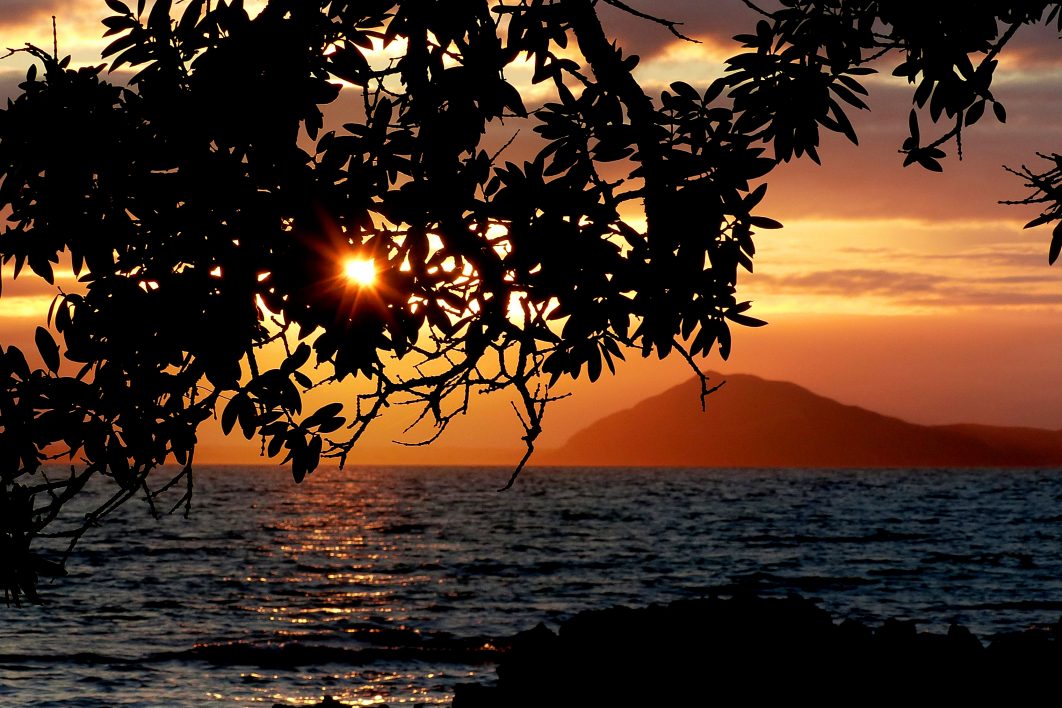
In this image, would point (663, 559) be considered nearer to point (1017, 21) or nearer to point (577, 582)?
point (577, 582)

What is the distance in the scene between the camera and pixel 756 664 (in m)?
10.6

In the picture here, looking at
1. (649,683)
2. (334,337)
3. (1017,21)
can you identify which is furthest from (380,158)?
(649,683)

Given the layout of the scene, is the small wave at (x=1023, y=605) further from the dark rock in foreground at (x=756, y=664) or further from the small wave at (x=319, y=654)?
the dark rock in foreground at (x=756, y=664)

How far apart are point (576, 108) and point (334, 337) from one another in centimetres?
217

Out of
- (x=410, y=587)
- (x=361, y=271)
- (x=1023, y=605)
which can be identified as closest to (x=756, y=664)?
(x=361, y=271)

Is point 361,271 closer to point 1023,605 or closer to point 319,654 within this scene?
point 319,654

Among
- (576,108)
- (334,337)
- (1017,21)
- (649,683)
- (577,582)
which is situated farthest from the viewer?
(577,582)

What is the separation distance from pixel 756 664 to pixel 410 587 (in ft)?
82.0

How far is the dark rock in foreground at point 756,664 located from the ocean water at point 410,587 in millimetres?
7178

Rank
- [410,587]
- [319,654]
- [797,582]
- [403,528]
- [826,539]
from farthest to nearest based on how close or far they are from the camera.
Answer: [403,528] → [826,539] → [797,582] → [410,587] → [319,654]

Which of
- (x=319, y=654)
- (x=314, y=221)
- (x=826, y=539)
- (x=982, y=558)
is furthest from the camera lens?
(x=826, y=539)

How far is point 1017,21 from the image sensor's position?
28.6 ft

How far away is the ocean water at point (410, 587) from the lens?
20.1 metres

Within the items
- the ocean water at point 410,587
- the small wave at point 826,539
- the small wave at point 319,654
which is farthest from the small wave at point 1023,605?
the small wave at point 826,539
